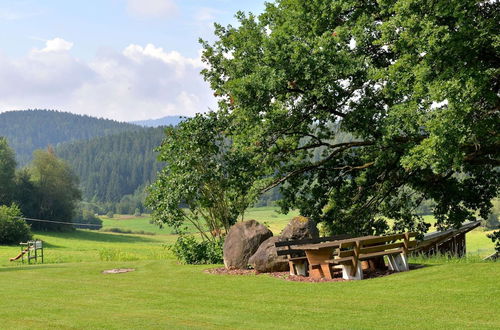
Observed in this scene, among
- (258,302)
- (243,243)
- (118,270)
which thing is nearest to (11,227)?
(118,270)

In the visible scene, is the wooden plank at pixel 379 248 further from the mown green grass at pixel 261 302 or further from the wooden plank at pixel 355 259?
the mown green grass at pixel 261 302

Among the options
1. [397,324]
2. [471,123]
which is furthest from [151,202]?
[397,324]

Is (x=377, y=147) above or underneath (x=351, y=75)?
underneath

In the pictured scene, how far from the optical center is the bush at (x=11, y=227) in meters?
61.4

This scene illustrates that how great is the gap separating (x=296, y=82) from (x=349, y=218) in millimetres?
7571

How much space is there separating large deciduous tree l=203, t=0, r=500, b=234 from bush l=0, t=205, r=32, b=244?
134 feet

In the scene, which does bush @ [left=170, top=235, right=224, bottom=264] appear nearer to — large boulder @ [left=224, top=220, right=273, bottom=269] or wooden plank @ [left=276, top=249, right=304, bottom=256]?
large boulder @ [left=224, top=220, right=273, bottom=269]

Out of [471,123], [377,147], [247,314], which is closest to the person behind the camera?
[247,314]

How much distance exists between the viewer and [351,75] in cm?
2112

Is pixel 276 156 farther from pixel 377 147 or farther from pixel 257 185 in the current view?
pixel 377 147

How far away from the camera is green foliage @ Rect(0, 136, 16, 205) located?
320ft

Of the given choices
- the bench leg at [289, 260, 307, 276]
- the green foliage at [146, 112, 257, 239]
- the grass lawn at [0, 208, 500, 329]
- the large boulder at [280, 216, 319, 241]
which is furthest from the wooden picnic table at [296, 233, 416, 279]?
the green foliage at [146, 112, 257, 239]

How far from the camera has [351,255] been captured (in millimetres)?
17438

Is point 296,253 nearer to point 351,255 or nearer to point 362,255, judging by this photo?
point 351,255
